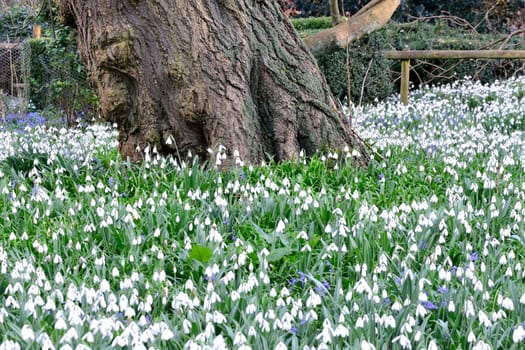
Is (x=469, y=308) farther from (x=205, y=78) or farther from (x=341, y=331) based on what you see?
(x=205, y=78)

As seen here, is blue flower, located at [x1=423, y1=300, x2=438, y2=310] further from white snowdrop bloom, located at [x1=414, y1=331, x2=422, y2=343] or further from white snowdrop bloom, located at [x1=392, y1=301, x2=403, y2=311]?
white snowdrop bloom, located at [x1=414, y1=331, x2=422, y2=343]

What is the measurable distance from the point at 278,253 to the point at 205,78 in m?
2.06

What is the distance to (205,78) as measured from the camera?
17.7 feet

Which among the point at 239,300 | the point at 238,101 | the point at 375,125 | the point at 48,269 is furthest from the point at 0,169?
the point at 375,125

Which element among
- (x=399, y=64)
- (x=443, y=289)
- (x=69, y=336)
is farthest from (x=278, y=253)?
(x=399, y=64)

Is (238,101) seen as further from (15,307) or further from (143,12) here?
(15,307)

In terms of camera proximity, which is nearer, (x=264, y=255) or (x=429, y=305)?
(x=429, y=305)

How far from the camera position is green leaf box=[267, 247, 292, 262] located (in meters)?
3.65

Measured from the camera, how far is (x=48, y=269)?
352cm

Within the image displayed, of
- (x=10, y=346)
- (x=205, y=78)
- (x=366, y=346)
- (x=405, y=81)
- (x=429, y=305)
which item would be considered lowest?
(x=405, y=81)

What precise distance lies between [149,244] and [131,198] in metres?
0.79

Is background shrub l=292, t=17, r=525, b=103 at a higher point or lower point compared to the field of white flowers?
lower

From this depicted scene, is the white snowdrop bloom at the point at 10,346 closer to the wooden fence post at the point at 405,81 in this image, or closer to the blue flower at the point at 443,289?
the blue flower at the point at 443,289

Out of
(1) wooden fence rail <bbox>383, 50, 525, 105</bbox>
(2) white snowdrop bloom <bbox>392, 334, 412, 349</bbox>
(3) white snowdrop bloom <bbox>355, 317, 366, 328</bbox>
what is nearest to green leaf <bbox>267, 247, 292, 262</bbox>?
(3) white snowdrop bloom <bbox>355, 317, 366, 328</bbox>
